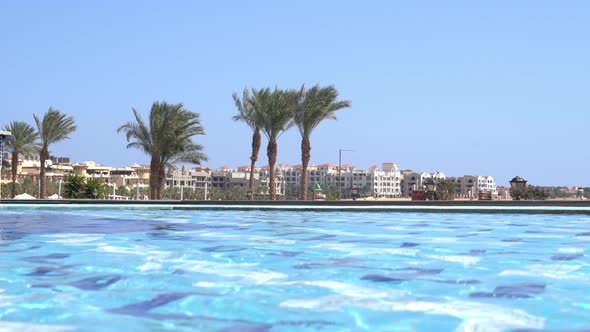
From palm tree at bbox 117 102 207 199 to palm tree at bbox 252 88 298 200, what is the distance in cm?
324

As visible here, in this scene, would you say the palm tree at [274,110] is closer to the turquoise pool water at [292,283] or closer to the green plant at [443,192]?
the green plant at [443,192]

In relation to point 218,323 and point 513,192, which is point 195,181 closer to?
point 513,192

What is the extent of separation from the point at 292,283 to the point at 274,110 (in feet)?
95.2

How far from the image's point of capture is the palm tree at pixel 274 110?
114 feet

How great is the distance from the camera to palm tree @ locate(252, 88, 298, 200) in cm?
3469

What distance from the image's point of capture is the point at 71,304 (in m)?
4.96

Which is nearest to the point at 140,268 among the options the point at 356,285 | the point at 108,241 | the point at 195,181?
the point at 356,285

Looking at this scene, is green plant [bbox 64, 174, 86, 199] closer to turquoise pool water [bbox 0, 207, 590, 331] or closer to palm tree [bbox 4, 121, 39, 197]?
palm tree [bbox 4, 121, 39, 197]

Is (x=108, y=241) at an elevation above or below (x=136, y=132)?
below

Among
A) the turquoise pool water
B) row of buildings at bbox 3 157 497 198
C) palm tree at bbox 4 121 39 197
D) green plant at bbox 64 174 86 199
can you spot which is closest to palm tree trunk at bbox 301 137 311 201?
green plant at bbox 64 174 86 199

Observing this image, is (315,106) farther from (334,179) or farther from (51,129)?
(334,179)

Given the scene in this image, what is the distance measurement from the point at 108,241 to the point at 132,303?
5215mm

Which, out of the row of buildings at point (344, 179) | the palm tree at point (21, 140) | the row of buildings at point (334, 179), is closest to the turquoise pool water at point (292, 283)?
the palm tree at point (21, 140)

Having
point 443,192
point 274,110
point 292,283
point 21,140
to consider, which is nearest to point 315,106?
point 274,110
